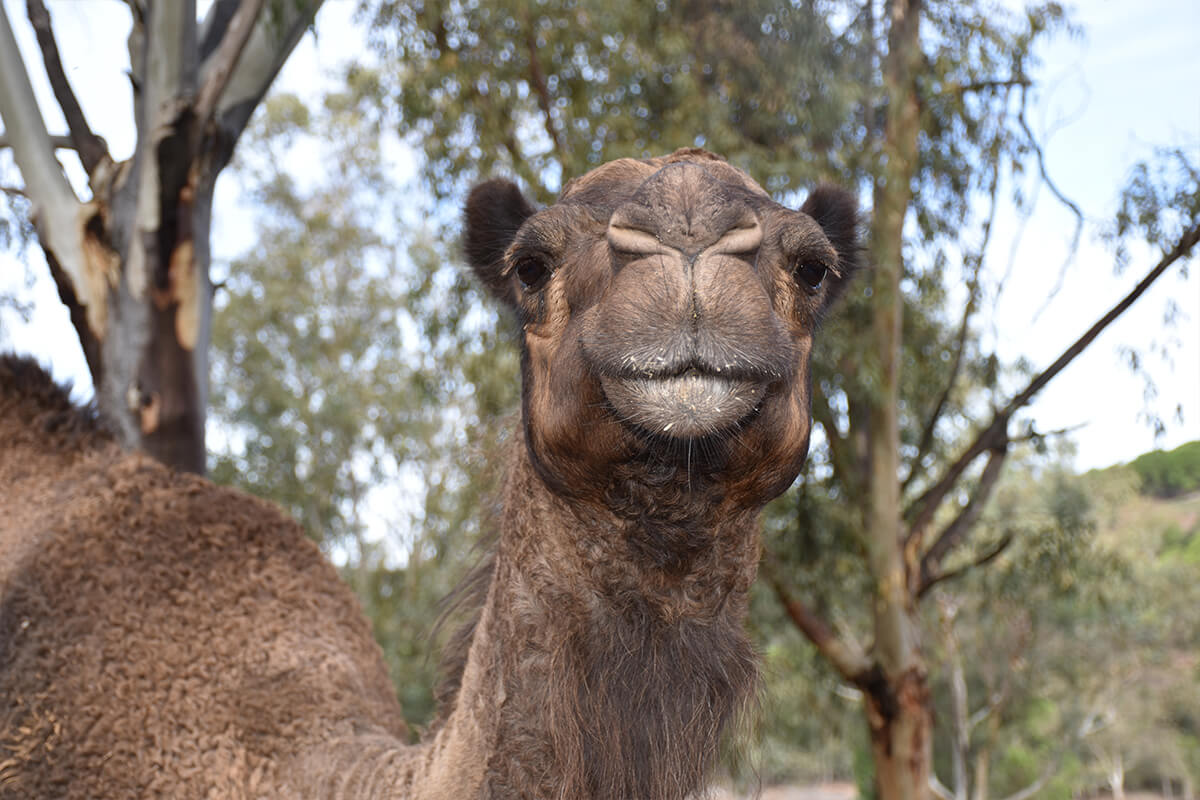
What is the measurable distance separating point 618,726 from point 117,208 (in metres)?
4.49

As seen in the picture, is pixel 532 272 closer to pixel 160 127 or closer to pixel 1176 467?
pixel 160 127

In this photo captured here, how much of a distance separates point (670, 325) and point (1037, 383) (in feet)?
27.1

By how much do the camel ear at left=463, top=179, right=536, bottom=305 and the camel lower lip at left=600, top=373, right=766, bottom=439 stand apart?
39.3 inches

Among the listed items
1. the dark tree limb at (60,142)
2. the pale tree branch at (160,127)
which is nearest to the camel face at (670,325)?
the pale tree branch at (160,127)

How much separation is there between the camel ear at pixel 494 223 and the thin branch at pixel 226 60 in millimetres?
3339

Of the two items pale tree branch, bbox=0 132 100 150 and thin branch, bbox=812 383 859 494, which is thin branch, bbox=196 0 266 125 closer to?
pale tree branch, bbox=0 132 100 150

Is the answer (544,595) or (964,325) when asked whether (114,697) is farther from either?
(964,325)

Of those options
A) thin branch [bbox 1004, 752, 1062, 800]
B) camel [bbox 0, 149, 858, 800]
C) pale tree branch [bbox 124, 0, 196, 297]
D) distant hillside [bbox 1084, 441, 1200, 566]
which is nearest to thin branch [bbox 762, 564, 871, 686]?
distant hillside [bbox 1084, 441, 1200, 566]

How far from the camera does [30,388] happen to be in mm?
4027

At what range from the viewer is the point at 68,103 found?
18.6ft

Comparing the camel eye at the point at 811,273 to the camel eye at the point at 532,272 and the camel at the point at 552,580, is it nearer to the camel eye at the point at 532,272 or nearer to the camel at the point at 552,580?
the camel at the point at 552,580

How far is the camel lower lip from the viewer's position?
6.15 feet

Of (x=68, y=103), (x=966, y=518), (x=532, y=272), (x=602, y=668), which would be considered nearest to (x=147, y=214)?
(x=68, y=103)

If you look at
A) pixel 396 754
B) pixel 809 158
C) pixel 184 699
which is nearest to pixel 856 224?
pixel 396 754
